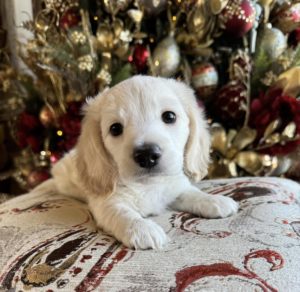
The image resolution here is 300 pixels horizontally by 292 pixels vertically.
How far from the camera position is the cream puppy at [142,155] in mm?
1021

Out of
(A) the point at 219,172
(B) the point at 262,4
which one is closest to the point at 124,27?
(B) the point at 262,4

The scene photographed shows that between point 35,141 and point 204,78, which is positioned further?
point 35,141

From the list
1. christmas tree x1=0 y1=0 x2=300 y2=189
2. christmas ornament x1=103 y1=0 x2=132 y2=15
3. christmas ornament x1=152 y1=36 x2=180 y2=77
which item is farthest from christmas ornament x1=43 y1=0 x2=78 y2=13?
christmas ornament x1=152 y1=36 x2=180 y2=77

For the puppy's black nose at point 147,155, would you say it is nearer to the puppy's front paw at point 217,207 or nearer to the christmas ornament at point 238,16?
the puppy's front paw at point 217,207

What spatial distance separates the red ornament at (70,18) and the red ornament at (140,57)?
0.28 metres

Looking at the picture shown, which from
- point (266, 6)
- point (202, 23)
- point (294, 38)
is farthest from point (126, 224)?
point (294, 38)

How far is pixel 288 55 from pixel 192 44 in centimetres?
37

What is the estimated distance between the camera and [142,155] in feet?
3.26

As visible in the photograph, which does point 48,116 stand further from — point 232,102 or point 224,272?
point 224,272

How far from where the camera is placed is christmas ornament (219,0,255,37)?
1.58 meters

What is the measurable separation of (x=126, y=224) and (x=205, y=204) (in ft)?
0.76

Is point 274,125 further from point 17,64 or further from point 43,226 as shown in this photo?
point 17,64

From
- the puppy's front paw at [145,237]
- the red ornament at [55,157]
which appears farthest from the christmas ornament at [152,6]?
the puppy's front paw at [145,237]

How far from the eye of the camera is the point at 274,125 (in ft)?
5.29
